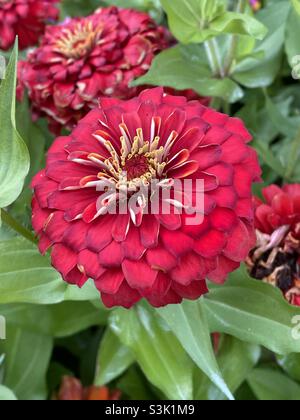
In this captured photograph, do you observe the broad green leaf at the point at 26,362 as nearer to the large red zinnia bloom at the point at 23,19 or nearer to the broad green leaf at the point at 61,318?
the broad green leaf at the point at 61,318

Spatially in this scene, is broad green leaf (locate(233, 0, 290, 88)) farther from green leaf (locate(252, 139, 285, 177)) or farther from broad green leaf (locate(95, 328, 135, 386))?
broad green leaf (locate(95, 328, 135, 386))

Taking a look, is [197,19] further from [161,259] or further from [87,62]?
[161,259]

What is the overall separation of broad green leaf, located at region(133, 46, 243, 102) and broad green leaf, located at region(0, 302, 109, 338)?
26 centimetres

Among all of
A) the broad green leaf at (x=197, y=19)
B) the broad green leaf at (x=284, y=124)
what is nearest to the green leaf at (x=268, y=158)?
the broad green leaf at (x=284, y=124)

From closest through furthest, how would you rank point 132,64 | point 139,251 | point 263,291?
point 139,251 → point 263,291 → point 132,64

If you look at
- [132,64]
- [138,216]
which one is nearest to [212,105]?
[132,64]

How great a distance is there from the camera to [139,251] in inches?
16.5

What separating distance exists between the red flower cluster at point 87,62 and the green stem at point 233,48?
0.08 m

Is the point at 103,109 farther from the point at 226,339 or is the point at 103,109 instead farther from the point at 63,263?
the point at 226,339

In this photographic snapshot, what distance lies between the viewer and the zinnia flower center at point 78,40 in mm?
676

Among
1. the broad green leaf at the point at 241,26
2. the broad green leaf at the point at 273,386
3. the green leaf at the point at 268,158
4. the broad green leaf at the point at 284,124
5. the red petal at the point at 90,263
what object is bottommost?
the broad green leaf at the point at 273,386

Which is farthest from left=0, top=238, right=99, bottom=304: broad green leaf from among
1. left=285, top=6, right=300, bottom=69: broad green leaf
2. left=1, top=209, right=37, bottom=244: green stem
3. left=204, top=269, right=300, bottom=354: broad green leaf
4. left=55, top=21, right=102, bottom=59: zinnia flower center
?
left=285, top=6, right=300, bottom=69: broad green leaf

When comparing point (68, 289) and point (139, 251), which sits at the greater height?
point (139, 251)
